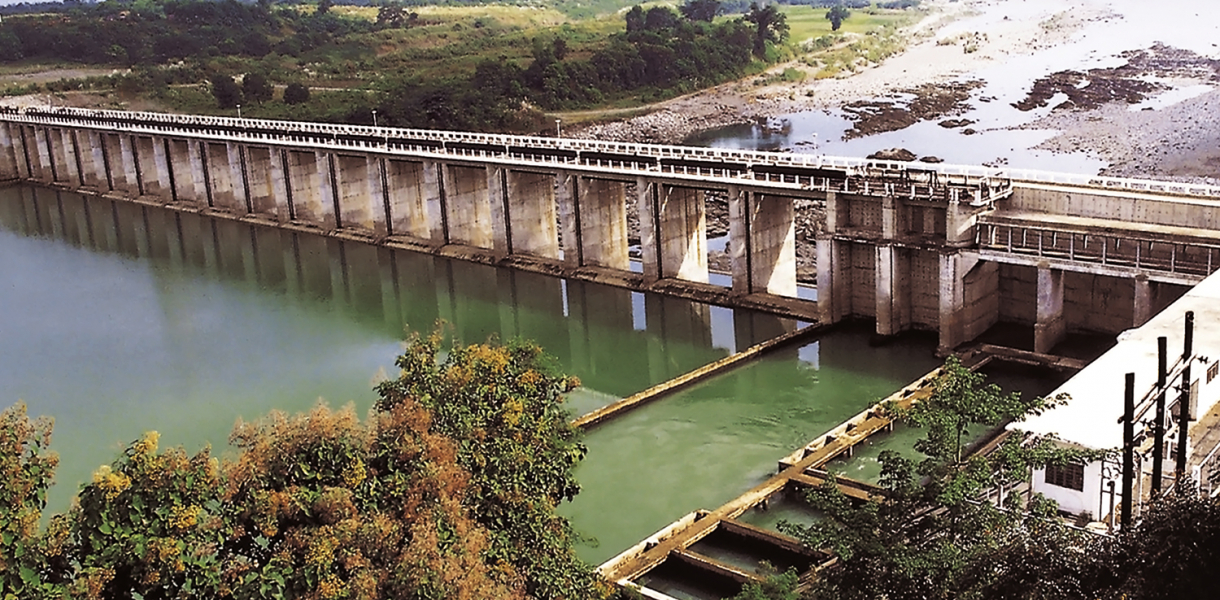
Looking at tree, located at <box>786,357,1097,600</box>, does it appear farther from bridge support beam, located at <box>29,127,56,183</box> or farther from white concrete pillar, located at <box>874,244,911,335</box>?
bridge support beam, located at <box>29,127,56,183</box>

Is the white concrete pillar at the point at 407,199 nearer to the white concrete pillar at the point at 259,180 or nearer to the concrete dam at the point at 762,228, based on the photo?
the concrete dam at the point at 762,228

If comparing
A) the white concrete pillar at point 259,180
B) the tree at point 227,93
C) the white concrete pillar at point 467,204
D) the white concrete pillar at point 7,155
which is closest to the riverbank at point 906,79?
the tree at point 227,93

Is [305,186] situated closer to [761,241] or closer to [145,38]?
[761,241]

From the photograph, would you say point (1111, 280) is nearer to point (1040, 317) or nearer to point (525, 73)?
point (1040, 317)

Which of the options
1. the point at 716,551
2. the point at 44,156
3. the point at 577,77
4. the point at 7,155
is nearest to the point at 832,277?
the point at 716,551

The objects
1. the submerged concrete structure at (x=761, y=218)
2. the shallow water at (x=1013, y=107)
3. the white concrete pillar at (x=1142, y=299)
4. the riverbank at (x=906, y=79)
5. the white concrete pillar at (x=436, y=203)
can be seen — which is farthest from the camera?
the riverbank at (x=906, y=79)

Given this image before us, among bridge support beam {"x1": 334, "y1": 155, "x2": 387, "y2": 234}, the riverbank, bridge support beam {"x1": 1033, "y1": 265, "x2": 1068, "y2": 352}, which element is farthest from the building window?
the riverbank

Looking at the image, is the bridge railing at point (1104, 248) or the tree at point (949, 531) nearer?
the tree at point (949, 531)

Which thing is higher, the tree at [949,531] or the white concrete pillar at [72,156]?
the tree at [949,531]
